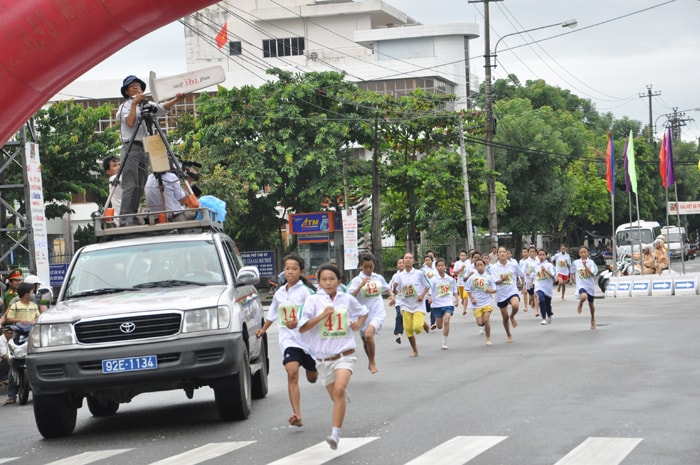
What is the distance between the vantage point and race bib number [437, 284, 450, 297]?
21.5 metres

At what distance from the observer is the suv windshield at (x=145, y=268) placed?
12148 millimetres

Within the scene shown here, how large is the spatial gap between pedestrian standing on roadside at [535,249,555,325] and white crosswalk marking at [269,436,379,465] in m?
15.9

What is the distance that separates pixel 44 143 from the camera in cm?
3962

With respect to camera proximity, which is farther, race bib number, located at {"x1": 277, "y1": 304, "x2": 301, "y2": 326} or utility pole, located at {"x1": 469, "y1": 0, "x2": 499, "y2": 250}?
utility pole, located at {"x1": 469, "y1": 0, "x2": 499, "y2": 250}

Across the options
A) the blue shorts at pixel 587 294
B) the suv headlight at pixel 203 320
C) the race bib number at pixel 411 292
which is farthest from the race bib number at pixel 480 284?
the suv headlight at pixel 203 320

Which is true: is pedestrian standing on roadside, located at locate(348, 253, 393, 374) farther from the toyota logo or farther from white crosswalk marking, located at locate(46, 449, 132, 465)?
white crosswalk marking, located at locate(46, 449, 132, 465)

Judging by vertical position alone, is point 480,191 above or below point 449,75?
below

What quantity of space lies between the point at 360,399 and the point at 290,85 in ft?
120

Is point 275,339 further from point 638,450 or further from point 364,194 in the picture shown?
point 364,194

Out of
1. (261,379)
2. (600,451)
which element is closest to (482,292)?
(261,379)

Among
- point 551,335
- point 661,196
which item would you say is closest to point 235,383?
point 551,335

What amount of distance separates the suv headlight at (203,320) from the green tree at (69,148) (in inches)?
1164

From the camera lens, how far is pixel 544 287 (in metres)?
25.8

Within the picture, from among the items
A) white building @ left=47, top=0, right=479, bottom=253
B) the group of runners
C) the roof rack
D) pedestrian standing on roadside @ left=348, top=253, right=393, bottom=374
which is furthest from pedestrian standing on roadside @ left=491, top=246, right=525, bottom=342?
white building @ left=47, top=0, right=479, bottom=253
